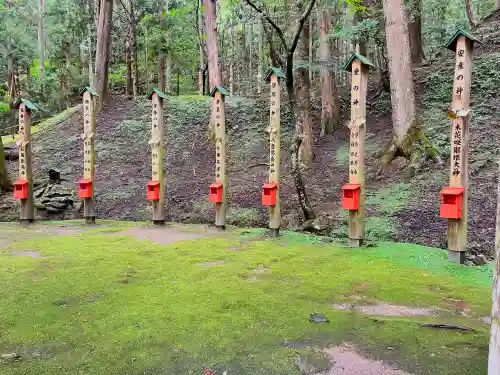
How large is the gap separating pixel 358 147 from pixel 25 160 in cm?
632

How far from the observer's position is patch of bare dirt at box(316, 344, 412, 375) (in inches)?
103

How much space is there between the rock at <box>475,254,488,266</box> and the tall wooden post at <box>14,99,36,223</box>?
781cm

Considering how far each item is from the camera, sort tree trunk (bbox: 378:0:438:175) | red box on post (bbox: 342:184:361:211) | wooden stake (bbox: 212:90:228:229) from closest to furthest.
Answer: red box on post (bbox: 342:184:361:211), wooden stake (bbox: 212:90:228:229), tree trunk (bbox: 378:0:438:175)

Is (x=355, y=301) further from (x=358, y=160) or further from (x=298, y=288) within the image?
(x=358, y=160)

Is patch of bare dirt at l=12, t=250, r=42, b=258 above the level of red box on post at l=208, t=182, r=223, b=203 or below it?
below

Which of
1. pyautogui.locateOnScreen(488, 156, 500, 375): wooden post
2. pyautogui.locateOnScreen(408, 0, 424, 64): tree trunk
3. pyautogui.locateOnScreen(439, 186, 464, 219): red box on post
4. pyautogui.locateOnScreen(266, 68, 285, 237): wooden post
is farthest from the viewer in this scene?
pyautogui.locateOnScreen(408, 0, 424, 64): tree trunk

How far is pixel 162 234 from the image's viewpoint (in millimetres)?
7410

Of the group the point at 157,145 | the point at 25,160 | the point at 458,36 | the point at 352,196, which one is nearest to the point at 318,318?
the point at 352,196

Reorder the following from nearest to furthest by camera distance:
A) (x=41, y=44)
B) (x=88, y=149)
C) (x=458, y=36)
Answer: (x=458, y=36) < (x=88, y=149) < (x=41, y=44)

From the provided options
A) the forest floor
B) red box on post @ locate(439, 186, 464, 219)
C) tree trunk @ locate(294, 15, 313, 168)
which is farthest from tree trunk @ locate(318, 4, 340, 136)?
the forest floor

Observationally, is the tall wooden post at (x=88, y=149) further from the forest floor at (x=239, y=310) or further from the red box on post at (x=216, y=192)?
the red box on post at (x=216, y=192)

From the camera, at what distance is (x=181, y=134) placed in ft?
46.5

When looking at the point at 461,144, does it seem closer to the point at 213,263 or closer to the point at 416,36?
the point at 213,263

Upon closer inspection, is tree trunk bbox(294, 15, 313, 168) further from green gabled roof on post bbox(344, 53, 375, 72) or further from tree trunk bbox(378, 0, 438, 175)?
green gabled roof on post bbox(344, 53, 375, 72)
